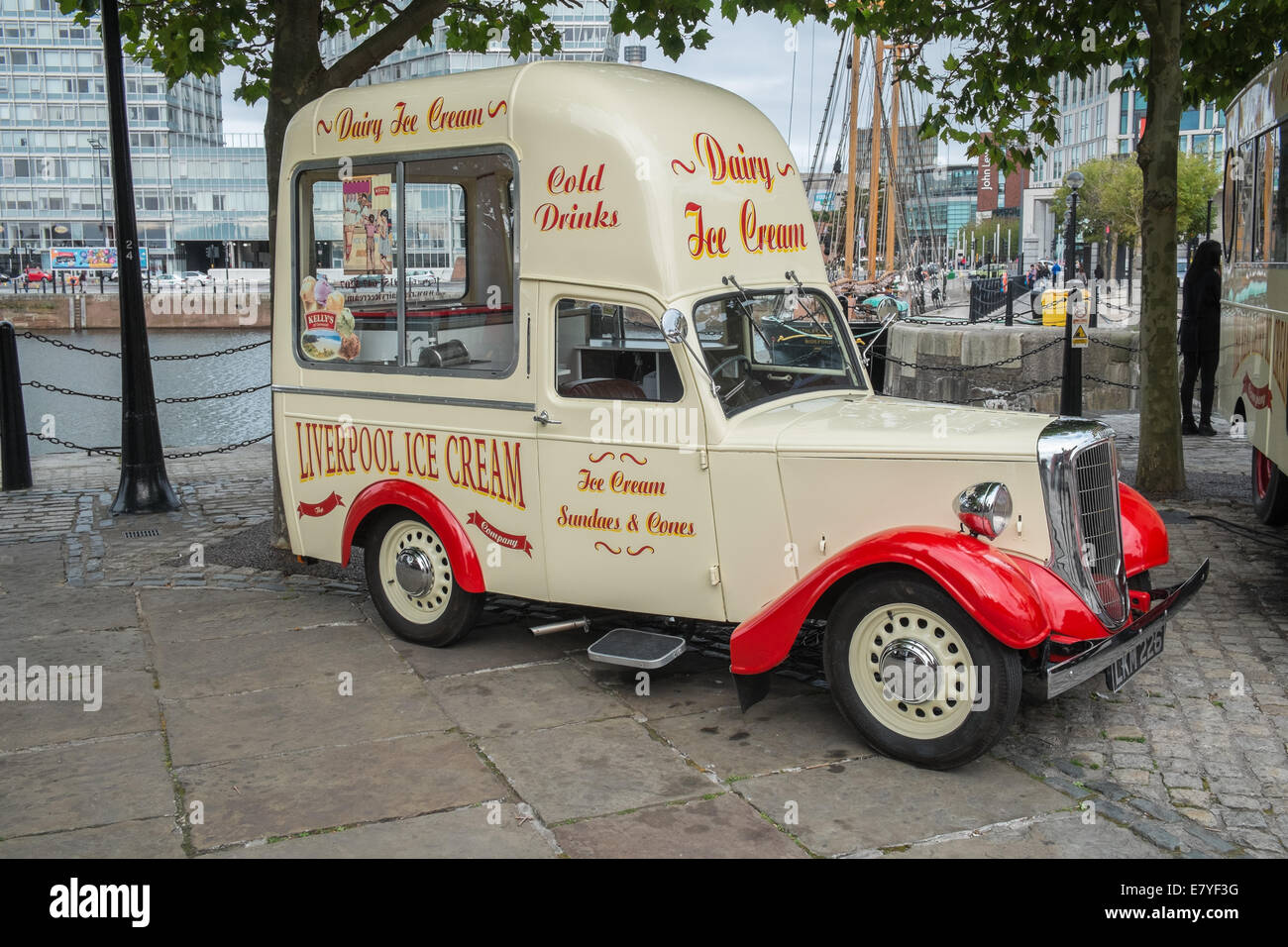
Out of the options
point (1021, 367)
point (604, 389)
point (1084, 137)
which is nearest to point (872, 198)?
point (1021, 367)

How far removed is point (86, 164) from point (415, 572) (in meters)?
110

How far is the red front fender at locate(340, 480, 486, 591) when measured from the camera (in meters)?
6.57

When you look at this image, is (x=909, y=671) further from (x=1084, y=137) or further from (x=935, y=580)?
(x=1084, y=137)

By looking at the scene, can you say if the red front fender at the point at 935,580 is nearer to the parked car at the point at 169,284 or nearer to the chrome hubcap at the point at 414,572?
the chrome hubcap at the point at 414,572

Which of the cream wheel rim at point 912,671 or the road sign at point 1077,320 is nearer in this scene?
the cream wheel rim at point 912,671

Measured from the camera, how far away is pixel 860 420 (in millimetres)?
5645

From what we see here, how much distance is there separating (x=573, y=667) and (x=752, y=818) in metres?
2.04

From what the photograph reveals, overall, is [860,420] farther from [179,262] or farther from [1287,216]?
[179,262]

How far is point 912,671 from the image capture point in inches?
197

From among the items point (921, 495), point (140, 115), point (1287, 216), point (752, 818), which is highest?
point (140, 115)

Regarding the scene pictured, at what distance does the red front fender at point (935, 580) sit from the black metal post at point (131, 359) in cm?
727

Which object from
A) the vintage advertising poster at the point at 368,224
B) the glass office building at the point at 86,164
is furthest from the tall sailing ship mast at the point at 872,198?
the glass office building at the point at 86,164

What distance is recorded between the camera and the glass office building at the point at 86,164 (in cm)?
10138
